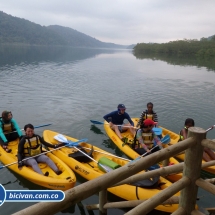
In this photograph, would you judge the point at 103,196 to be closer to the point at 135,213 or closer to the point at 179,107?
the point at 135,213

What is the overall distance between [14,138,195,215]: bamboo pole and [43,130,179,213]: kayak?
2.93 m

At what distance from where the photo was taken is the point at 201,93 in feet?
53.0

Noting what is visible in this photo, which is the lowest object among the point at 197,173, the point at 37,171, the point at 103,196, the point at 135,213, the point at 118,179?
the point at 37,171

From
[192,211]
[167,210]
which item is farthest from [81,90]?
[192,211]

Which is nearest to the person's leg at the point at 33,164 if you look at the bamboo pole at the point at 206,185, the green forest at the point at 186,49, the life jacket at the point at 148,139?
the life jacket at the point at 148,139

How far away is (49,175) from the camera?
553 centimetres

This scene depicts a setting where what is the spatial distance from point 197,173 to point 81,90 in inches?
585

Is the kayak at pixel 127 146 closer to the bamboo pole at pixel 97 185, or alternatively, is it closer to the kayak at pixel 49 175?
the kayak at pixel 49 175

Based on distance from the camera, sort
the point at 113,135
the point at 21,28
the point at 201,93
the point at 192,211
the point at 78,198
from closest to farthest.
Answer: the point at 78,198
the point at 192,211
the point at 113,135
the point at 201,93
the point at 21,28

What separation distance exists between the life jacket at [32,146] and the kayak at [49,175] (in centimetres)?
34

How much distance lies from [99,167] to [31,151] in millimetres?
1781

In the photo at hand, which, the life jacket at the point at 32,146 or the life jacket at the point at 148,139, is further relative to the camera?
the life jacket at the point at 148,139

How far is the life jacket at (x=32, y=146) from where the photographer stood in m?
5.77

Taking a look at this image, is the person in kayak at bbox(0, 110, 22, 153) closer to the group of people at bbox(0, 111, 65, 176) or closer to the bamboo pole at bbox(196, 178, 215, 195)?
the group of people at bbox(0, 111, 65, 176)
